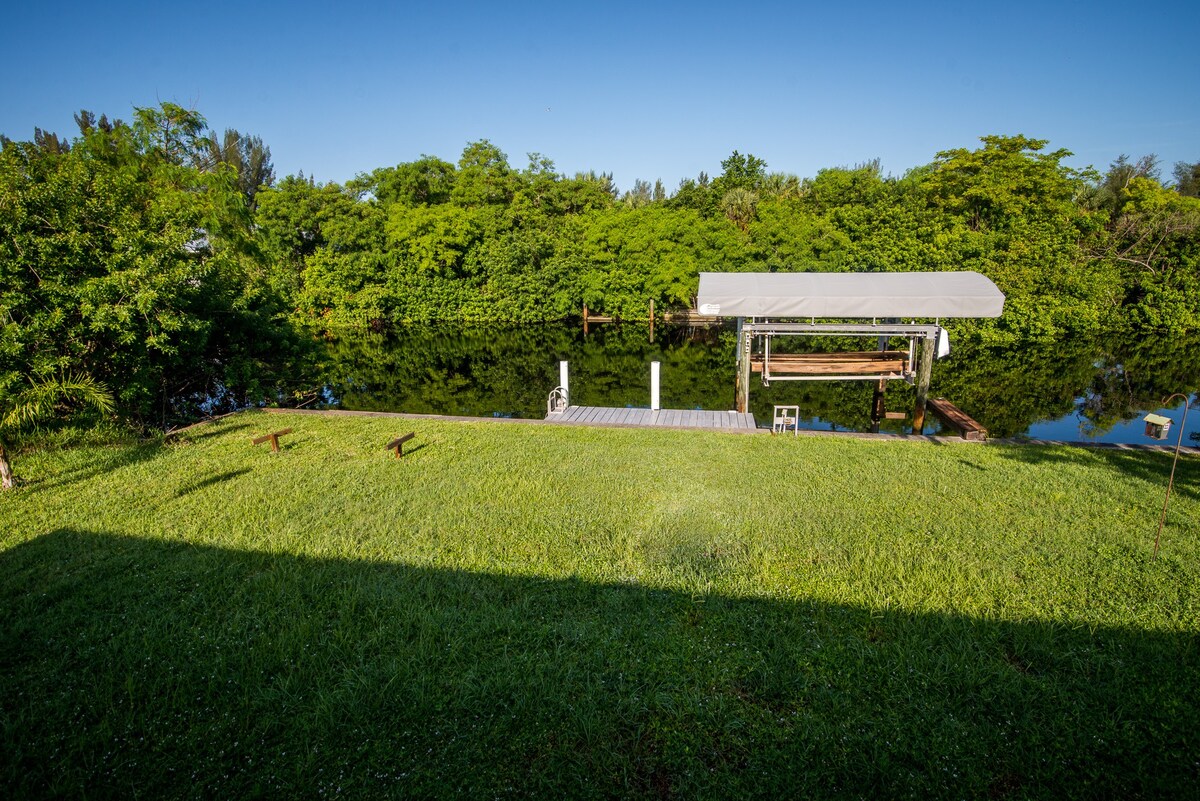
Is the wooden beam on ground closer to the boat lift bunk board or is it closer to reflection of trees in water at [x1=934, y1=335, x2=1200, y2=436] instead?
the boat lift bunk board

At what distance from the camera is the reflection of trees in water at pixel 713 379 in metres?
14.2

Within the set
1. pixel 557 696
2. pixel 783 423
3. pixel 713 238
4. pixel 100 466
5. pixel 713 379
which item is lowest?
pixel 557 696

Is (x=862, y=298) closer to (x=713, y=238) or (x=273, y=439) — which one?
(x=273, y=439)

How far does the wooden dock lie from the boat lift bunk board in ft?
2.61

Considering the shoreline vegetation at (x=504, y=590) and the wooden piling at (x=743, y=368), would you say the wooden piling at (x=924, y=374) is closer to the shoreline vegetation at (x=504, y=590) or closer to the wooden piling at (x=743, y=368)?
the shoreline vegetation at (x=504, y=590)

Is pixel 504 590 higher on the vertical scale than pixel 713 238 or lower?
lower

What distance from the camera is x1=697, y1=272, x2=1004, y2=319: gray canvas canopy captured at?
9633mm

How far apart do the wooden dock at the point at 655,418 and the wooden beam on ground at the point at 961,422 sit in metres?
3.43

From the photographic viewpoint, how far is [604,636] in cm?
438

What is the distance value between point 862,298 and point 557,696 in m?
8.68

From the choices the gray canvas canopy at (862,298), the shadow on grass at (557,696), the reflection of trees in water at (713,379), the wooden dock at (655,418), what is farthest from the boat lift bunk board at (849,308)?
the shadow on grass at (557,696)

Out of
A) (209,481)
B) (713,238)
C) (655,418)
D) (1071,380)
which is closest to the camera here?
(209,481)

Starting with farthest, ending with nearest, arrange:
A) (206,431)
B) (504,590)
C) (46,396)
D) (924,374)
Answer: (924,374) < (206,431) < (46,396) < (504,590)

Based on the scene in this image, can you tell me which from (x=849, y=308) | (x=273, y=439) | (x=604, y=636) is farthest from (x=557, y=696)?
(x=849, y=308)
